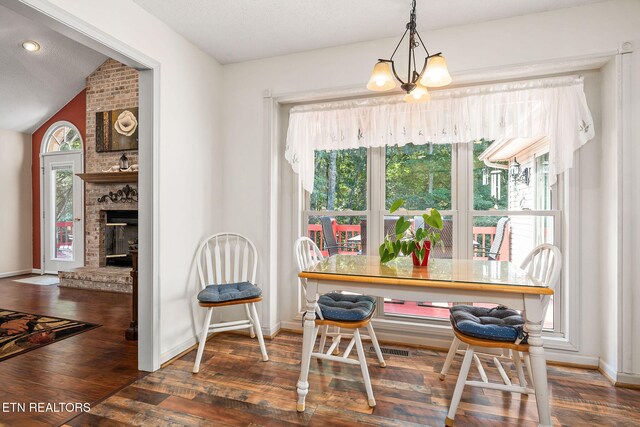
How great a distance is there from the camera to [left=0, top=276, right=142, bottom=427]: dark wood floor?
1.97 m

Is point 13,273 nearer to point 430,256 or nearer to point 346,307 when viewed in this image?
point 346,307

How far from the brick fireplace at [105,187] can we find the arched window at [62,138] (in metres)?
0.52

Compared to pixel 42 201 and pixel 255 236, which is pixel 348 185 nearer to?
pixel 255 236

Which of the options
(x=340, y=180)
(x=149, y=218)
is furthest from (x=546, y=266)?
(x=149, y=218)

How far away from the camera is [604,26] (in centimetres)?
223

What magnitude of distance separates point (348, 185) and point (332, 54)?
1.17m

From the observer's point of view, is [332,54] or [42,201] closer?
[332,54]

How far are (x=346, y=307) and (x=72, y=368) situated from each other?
2063 mm

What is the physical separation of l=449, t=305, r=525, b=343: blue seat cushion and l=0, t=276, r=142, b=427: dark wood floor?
2.20m

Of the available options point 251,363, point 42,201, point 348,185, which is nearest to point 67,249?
point 42,201

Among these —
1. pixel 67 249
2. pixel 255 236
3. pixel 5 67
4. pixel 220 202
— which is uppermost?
pixel 5 67

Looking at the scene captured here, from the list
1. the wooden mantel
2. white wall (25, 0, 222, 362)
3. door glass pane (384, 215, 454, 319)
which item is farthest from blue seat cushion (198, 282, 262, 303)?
the wooden mantel

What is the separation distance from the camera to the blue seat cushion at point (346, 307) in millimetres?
1948

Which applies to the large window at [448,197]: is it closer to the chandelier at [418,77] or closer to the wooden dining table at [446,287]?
the wooden dining table at [446,287]
